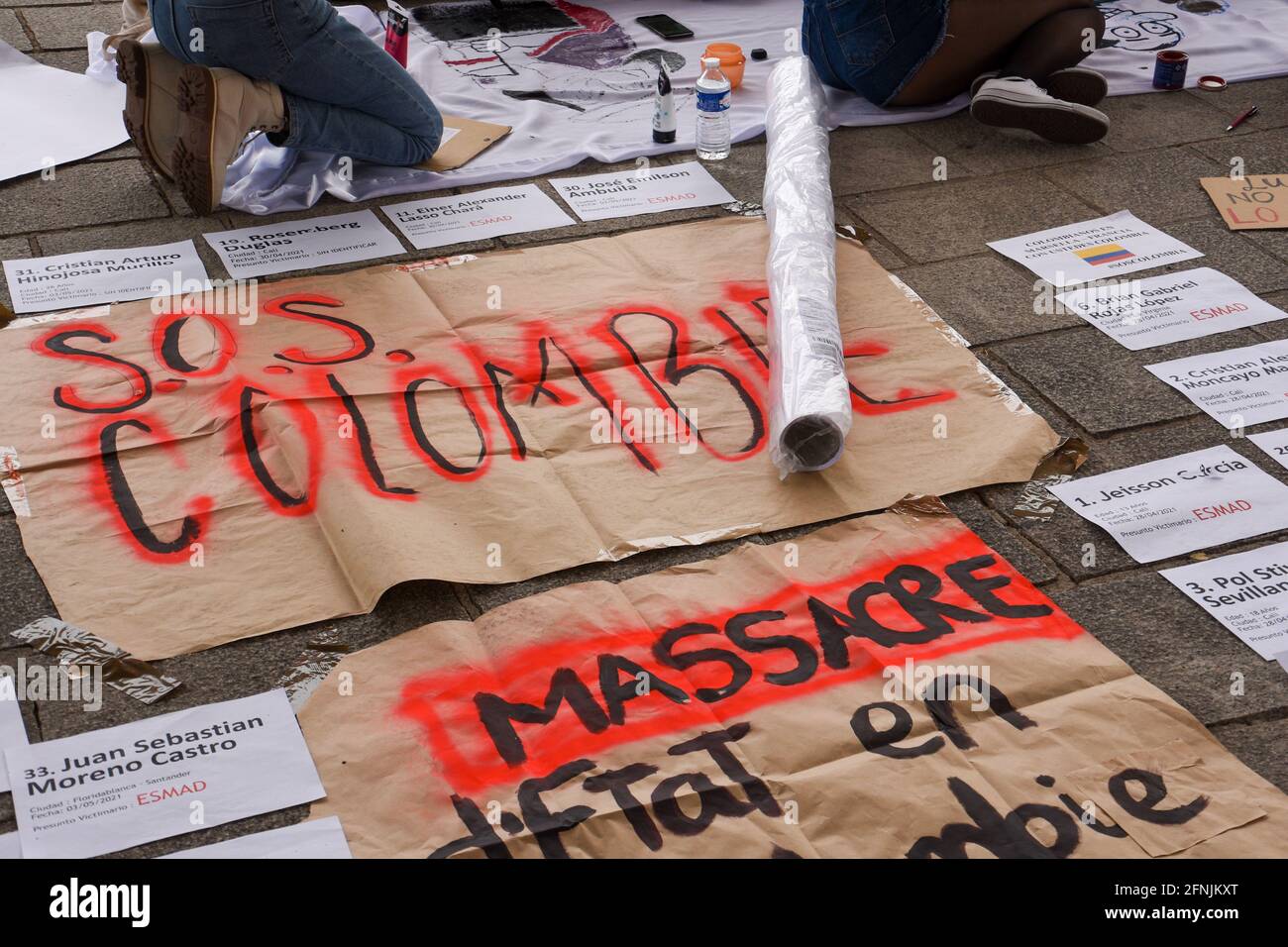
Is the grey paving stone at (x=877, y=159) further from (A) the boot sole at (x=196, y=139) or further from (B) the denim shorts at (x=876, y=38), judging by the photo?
(A) the boot sole at (x=196, y=139)

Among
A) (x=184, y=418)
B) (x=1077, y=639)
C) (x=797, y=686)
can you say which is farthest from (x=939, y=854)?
(x=184, y=418)

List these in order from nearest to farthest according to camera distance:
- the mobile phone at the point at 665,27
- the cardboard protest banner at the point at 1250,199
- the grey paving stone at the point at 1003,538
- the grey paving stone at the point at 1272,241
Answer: the grey paving stone at the point at 1003,538
the grey paving stone at the point at 1272,241
the cardboard protest banner at the point at 1250,199
the mobile phone at the point at 665,27

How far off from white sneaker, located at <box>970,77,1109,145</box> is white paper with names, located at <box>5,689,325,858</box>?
2565 millimetres

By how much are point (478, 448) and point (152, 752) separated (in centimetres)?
80

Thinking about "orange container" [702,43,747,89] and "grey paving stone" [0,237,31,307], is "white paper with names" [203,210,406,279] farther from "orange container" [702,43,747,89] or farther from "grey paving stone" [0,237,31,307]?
"orange container" [702,43,747,89]

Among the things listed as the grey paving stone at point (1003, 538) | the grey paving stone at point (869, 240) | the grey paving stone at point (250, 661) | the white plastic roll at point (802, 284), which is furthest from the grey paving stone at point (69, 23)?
the grey paving stone at point (1003, 538)

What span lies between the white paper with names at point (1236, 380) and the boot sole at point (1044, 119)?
102cm

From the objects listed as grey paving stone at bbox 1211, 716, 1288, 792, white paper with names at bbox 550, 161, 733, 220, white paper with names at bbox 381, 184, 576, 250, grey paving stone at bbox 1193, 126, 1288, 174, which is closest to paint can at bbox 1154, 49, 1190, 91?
grey paving stone at bbox 1193, 126, 1288, 174

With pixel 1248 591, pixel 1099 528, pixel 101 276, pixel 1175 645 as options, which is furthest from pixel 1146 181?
pixel 101 276

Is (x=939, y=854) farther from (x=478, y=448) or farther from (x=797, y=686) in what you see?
(x=478, y=448)

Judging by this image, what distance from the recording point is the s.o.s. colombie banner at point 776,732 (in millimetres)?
1679

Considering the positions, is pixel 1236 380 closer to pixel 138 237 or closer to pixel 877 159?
pixel 877 159

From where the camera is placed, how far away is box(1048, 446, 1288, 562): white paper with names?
220 cm

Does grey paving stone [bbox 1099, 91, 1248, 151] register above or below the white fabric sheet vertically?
below
